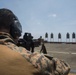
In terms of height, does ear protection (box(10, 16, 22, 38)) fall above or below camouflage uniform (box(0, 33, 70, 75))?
above

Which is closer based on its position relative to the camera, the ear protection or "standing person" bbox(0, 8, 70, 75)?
"standing person" bbox(0, 8, 70, 75)

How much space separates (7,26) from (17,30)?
96mm

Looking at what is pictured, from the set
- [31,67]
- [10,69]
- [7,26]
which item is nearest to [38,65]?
[31,67]

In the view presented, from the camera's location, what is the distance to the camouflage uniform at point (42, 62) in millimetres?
1380

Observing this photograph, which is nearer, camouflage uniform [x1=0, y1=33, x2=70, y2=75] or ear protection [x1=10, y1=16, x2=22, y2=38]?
camouflage uniform [x1=0, y1=33, x2=70, y2=75]

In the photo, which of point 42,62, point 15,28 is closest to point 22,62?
point 42,62

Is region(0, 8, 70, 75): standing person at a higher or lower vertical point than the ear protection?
lower

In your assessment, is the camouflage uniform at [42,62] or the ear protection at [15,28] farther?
the ear protection at [15,28]

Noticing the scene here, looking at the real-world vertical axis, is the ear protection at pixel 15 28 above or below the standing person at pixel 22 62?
above

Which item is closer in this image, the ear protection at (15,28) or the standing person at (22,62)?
the standing person at (22,62)

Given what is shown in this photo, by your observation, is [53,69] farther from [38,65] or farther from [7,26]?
[7,26]

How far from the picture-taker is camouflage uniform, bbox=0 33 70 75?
54.3 inches

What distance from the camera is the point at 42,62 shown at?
4.57 ft

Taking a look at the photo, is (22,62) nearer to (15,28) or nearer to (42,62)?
(42,62)
